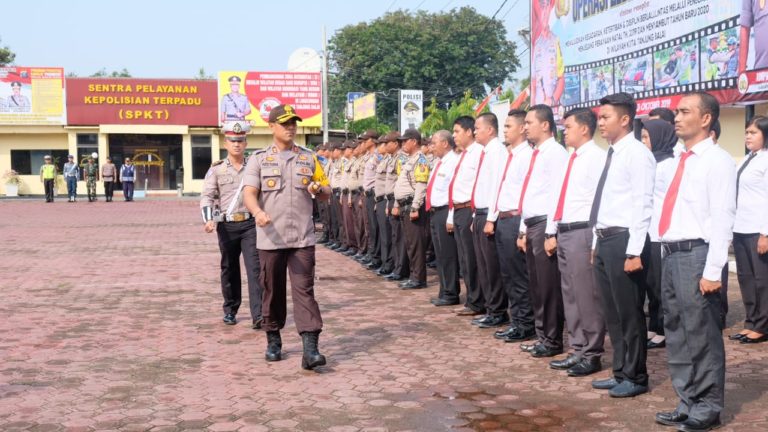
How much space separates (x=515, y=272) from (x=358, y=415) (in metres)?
2.70

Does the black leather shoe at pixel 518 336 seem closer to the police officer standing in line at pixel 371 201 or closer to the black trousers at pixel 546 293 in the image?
the black trousers at pixel 546 293

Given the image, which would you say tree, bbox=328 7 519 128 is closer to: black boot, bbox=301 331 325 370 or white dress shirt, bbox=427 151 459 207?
white dress shirt, bbox=427 151 459 207

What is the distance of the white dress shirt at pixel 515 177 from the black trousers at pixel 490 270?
22.2 inches

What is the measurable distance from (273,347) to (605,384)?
2559 mm

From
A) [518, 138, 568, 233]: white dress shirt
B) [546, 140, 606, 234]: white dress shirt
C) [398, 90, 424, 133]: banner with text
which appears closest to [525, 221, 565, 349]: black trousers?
[518, 138, 568, 233]: white dress shirt

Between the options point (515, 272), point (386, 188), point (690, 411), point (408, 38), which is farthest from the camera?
point (408, 38)

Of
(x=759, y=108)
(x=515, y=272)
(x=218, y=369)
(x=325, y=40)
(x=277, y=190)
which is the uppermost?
(x=325, y=40)

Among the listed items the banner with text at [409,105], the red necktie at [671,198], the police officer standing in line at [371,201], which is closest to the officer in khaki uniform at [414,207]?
the police officer standing in line at [371,201]

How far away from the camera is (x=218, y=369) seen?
6352 mm

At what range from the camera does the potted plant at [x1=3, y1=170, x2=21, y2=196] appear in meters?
36.8

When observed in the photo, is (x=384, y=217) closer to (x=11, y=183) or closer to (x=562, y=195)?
(x=562, y=195)

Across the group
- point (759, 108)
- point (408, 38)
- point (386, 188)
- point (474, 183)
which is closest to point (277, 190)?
point (474, 183)

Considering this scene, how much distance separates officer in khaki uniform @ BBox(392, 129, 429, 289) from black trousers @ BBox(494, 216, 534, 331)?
271 centimetres

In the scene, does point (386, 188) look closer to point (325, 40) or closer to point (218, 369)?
point (218, 369)
